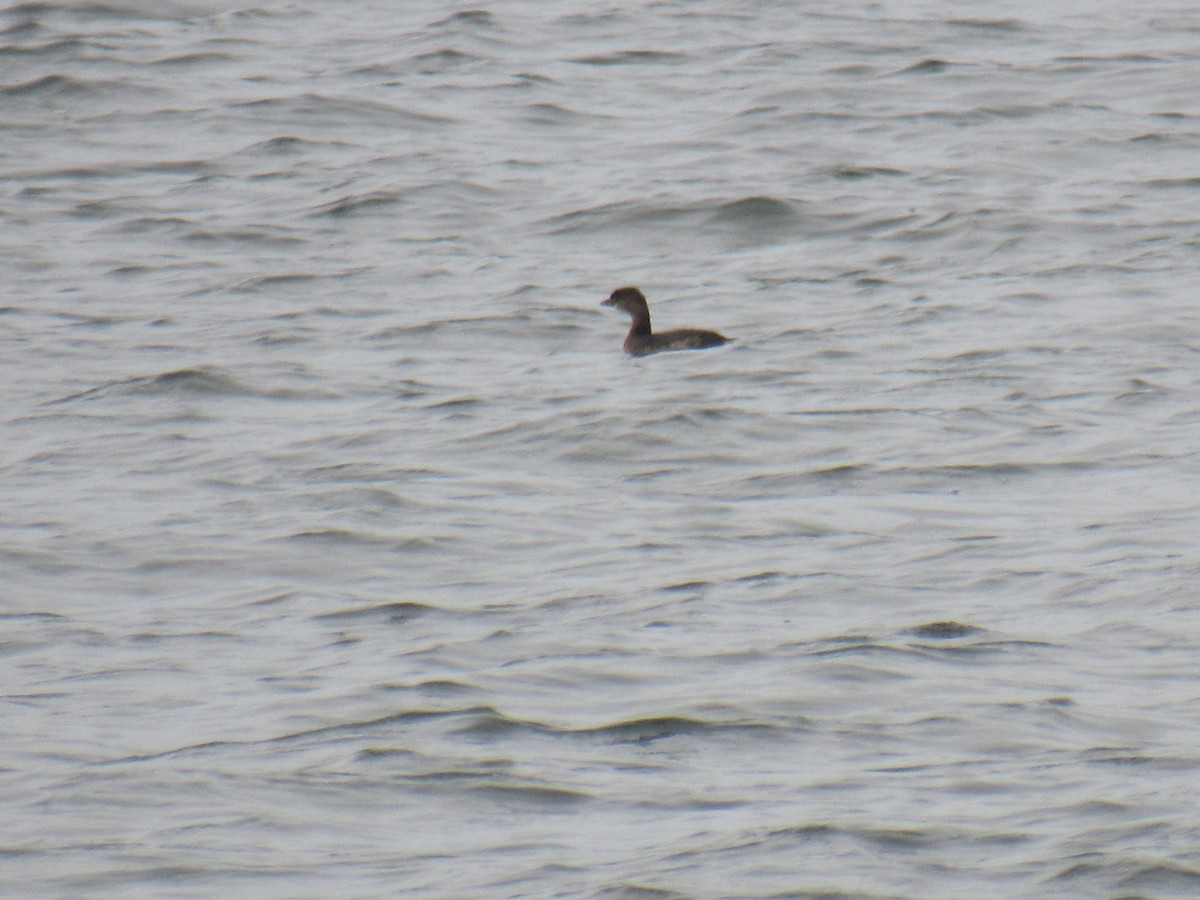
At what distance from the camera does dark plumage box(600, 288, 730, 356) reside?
500 inches

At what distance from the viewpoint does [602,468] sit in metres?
10.5

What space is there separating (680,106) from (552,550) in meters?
10.9

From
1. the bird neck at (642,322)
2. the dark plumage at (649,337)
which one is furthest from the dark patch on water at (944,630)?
the bird neck at (642,322)

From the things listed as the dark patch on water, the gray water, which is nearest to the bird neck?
the gray water

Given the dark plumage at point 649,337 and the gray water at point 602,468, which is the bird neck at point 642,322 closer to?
the dark plumage at point 649,337

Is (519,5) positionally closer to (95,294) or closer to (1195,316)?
(95,294)

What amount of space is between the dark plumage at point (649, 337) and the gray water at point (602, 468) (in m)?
0.14

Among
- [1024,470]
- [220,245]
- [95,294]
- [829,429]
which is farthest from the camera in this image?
[220,245]

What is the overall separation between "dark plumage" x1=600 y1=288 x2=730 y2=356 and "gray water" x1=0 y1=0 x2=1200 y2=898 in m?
0.14

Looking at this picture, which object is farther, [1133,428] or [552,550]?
[1133,428]

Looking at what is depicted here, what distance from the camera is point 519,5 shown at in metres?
23.9

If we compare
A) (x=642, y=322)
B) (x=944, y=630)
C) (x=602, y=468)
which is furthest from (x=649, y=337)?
(x=944, y=630)

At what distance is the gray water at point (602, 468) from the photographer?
6.18 metres

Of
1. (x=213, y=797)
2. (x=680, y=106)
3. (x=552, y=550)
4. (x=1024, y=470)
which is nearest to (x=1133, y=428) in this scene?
(x=1024, y=470)
